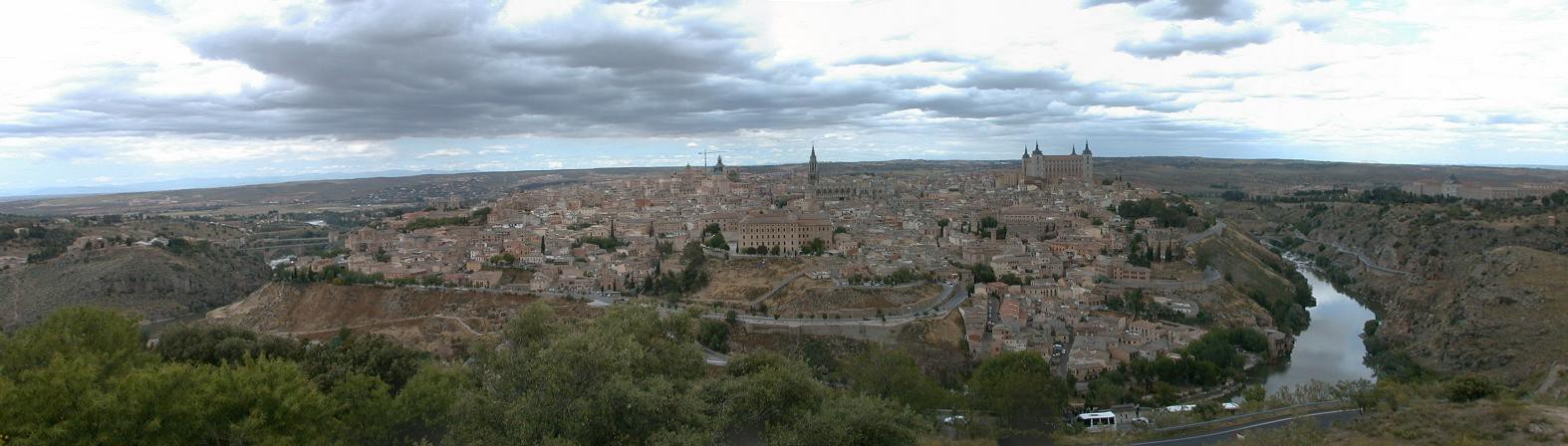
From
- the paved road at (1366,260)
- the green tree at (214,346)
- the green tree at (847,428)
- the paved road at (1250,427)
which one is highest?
the green tree at (847,428)

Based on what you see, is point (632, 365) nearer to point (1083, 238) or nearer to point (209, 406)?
point (209, 406)

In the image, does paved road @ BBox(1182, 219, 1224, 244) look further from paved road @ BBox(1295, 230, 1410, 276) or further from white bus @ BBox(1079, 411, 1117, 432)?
white bus @ BBox(1079, 411, 1117, 432)

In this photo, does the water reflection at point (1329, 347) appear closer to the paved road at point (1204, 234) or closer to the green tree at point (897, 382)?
the paved road at point (1204, 234)

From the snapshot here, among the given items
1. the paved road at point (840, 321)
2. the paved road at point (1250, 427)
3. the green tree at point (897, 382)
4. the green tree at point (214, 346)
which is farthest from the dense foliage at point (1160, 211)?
the green tree at point (214, 346)

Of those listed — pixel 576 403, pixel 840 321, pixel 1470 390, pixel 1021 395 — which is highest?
pixel 576 403

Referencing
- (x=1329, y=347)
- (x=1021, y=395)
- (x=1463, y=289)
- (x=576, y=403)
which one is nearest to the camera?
(x=576, y=403)

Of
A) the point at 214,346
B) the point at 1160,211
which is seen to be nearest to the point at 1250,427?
the point at 214,346

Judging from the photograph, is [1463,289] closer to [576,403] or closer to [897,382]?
[897,382]
